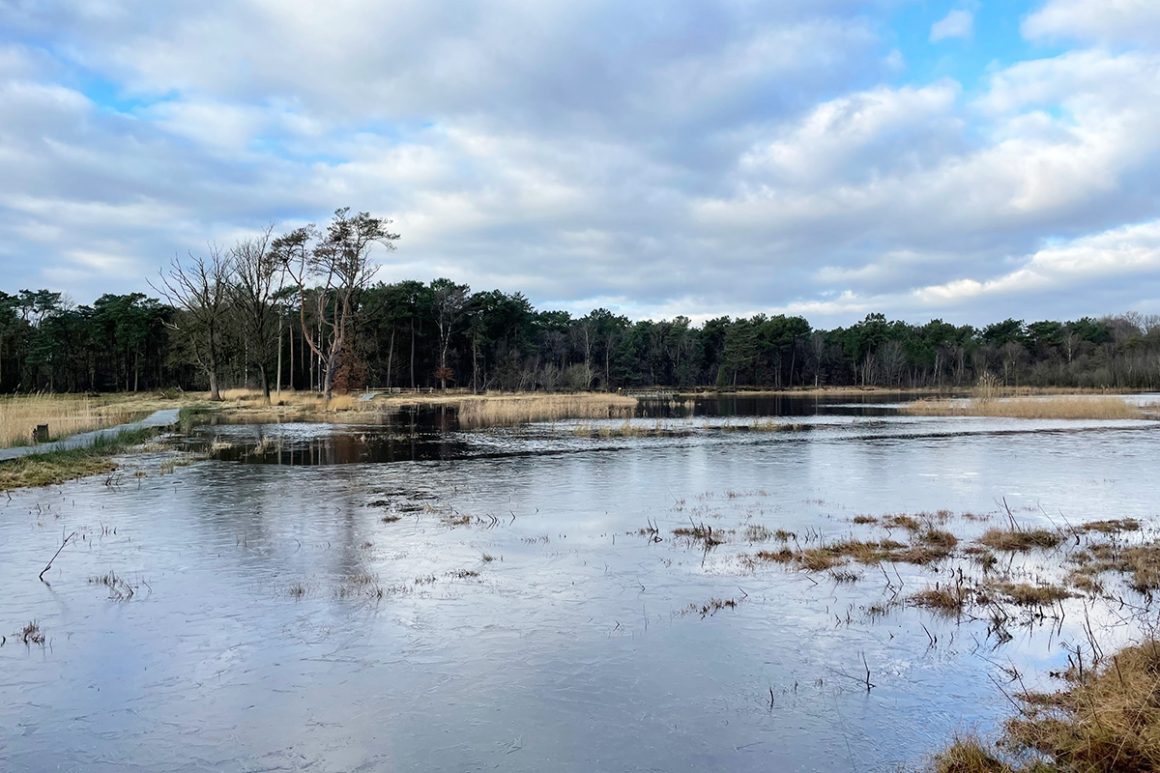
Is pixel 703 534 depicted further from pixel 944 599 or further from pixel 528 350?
pixel 528 350

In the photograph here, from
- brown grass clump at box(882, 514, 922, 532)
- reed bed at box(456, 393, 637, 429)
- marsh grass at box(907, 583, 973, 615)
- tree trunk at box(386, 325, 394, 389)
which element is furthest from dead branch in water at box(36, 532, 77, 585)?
tree trunk at box(386, 325, 394, 389)

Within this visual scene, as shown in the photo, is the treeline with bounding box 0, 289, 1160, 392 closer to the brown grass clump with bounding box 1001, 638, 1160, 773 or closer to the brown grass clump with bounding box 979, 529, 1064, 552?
the brown grass clump with bounding box 979, 529, 1064, 552

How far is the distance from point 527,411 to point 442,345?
33.1 meters

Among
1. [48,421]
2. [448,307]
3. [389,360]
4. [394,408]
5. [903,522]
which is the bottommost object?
[903,522]

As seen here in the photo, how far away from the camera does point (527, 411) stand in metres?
44.1

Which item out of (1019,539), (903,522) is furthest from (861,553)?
(903,522)

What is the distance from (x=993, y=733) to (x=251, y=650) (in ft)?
18.8

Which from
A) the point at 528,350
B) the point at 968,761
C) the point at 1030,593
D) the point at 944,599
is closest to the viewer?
the point at 968,761

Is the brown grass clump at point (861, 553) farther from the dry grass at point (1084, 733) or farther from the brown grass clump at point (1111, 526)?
the dry grass at point (1084, 733)

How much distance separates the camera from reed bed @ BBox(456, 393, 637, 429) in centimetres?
3706

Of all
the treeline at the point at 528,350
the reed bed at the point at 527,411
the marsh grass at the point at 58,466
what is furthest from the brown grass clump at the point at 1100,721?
the treeline at the point at 528,350

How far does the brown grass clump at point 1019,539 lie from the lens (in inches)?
383

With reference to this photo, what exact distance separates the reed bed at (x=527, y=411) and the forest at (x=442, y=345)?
10.4 metres

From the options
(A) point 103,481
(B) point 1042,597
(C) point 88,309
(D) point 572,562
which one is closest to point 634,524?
(D) point 572,562
